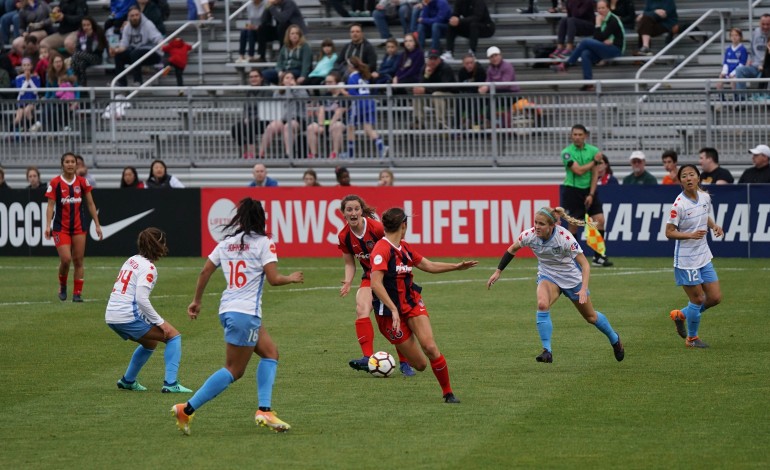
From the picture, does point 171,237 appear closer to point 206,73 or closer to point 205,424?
point 206,73

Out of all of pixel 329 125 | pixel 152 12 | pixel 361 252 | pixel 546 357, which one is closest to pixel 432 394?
pixel 546 357

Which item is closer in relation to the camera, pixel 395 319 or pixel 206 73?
pixel 395 319

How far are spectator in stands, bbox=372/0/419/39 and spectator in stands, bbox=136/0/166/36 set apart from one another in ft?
18.1

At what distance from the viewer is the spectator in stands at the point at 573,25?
26766 mm

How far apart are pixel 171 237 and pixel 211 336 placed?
30.5 ft

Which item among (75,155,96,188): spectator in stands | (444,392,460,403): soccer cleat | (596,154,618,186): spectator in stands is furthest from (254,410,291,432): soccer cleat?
(75,155,96,188): spectator in stands

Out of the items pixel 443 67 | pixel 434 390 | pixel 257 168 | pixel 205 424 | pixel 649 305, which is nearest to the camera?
pixel 205 424

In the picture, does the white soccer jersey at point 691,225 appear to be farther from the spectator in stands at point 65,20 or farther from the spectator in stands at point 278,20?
the spectator in stands at point 65,20

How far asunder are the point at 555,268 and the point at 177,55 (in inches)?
716

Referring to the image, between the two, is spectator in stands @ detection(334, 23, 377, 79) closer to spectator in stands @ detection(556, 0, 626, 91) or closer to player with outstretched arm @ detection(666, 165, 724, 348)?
spectator in stands @ detection(556, 0, 626, 91)

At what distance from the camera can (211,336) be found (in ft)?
50.3

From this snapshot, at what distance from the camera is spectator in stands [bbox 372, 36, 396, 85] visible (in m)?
26.1

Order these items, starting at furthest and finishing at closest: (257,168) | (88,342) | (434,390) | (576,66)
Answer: (576,66) → (257,168) → (88,342) → (434,390)

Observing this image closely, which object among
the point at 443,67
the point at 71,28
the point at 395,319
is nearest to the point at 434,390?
the point at 395,319
